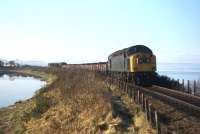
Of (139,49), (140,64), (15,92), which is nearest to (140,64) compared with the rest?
(140,64)

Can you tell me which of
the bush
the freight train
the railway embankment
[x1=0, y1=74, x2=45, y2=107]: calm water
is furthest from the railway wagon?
[x1=0, y1=74, x2=45, y2=107]: calm water

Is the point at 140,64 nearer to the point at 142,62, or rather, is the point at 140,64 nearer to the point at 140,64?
the point at 140,64

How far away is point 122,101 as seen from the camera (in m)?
24.8

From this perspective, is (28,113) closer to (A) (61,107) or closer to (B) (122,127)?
(A) (61,107)

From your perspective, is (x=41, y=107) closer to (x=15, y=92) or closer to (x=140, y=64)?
(x=140, y=64)

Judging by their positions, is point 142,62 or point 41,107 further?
point 142,62

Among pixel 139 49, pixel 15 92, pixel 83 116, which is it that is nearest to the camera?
pixel 83 116

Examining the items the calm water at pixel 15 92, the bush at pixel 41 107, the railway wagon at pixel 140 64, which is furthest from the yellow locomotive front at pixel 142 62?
the calm water at pixel 15 92

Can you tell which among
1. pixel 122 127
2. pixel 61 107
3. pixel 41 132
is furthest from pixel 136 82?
pixel 122 127

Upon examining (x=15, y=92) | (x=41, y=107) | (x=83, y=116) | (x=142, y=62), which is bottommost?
(x=15, y=92)

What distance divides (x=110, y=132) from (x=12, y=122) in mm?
15618

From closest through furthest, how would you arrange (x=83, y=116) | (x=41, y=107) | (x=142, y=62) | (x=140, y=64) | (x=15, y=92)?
(x=83, y=116)
(x=41, y=107)
(x=140, y=64)
(x=142, y=62)
(x=15, y=92)

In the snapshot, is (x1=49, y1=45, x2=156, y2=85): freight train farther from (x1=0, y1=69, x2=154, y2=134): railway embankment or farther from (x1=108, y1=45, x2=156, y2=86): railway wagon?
(x1=0, y1=69, x2=154, y2=134): railway embankment

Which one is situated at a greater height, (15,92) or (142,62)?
(142,62)
